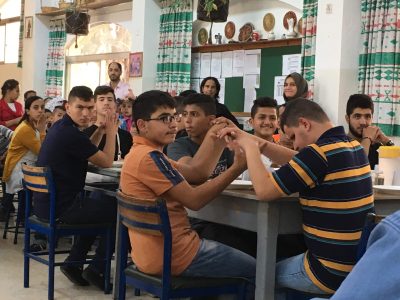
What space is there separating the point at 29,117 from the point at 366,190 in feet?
11.3

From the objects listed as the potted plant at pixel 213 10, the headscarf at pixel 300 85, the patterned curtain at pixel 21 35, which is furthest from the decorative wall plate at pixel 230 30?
the patterned curtain at pixel 21 35

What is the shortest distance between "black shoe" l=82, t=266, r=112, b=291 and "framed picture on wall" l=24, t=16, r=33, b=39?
7485mm

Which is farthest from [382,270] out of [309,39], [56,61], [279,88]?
[56,61]

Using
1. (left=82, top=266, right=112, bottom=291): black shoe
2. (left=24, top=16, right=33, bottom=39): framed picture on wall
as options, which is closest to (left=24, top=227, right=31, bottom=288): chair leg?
(left=82, top=266, right=112, bottom=291): black shoe

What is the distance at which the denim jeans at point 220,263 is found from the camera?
2.45 metres

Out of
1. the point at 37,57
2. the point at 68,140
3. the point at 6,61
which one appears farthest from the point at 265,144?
the point at 6,61

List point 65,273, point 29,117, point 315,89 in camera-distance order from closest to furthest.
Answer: point 65,273 → point 29,117 → point 315,89

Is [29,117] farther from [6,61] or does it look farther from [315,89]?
[6,61]

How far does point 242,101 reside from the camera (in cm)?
736

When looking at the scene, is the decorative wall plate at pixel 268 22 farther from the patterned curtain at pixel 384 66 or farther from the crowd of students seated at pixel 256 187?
the crowd of students seated at pixel 256 187

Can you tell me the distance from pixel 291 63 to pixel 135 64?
2507mm

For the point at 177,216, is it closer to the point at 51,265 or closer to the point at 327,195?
the point at 327,195

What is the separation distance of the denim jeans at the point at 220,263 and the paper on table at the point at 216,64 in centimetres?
533

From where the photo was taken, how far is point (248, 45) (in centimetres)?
725
